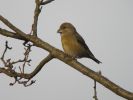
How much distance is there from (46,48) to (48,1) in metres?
0.80

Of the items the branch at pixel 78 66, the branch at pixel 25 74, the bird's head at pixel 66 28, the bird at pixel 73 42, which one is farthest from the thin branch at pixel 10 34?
the bird's head at pixel 66 28

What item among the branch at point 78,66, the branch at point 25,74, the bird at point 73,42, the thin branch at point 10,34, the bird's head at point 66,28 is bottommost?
the bird at point 73,42

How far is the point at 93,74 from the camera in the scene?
3.34 meters

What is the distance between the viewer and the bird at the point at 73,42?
816 cm

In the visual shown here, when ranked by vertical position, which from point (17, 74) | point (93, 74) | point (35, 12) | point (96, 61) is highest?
point (35, 12)

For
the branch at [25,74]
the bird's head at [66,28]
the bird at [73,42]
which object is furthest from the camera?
the bird's head at [66,28]

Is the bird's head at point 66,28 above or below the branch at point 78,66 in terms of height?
below

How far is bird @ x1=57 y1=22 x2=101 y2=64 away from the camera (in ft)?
26.8

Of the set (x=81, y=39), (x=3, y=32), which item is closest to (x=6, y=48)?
(x=3, y=32)

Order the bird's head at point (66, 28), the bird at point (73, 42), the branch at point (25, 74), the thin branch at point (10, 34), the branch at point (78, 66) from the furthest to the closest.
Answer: the bird's head at point (66, 28) < the bird at point (73, 42) < the thin branch at point (10, 34) < the branch at point (25, 74) < the branch at point (78, 66)

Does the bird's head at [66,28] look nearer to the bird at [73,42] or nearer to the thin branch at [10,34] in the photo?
the bird at [73,42]

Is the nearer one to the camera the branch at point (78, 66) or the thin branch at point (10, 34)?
the branch at point (78, 66)

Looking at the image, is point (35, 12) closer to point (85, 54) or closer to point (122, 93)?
point (122, 93)


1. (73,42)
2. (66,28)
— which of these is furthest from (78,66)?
(66,28)
